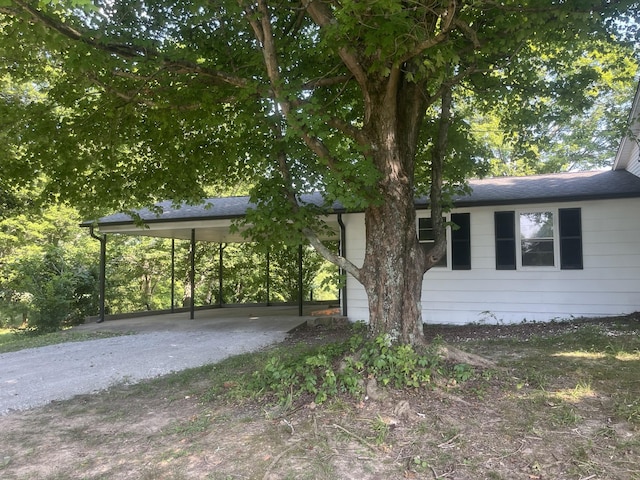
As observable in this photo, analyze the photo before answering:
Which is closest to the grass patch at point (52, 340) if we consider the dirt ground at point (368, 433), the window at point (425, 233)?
the dirt ground at point (368, 433)

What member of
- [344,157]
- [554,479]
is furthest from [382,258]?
[554,479]

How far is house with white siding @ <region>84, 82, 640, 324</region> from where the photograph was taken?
915 centimetres

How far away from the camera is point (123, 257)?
18.7 meters

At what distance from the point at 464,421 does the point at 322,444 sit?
124 centimetres

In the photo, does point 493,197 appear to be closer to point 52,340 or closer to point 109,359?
point 109,359

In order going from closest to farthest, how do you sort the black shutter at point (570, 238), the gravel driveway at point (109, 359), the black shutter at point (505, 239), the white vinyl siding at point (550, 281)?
1. the gravel driveway at point (109, 359)
2. the white vinyl siding at point (550, 281)
3. the black shutter at point (570, 238)
4. the black shutter at point (505, 239)

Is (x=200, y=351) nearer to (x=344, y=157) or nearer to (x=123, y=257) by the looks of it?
(x=344, y=157)

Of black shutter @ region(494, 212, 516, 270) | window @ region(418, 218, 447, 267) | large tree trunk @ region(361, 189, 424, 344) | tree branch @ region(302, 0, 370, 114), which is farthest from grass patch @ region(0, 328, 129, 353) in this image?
black shutter @ region(494, 212, 516, 270)

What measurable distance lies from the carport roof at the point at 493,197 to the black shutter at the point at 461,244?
38 cm

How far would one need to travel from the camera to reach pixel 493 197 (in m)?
9.95

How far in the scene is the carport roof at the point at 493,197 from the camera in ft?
30.4

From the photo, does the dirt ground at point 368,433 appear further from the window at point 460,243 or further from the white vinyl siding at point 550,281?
the window at point 460,243

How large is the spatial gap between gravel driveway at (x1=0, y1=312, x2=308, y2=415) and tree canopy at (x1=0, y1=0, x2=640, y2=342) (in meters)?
2.69

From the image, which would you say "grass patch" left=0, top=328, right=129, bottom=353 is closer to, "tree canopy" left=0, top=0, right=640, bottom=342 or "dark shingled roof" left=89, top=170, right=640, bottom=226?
"dark shingled roof" left=89, top=170, right=640, bottom=226
